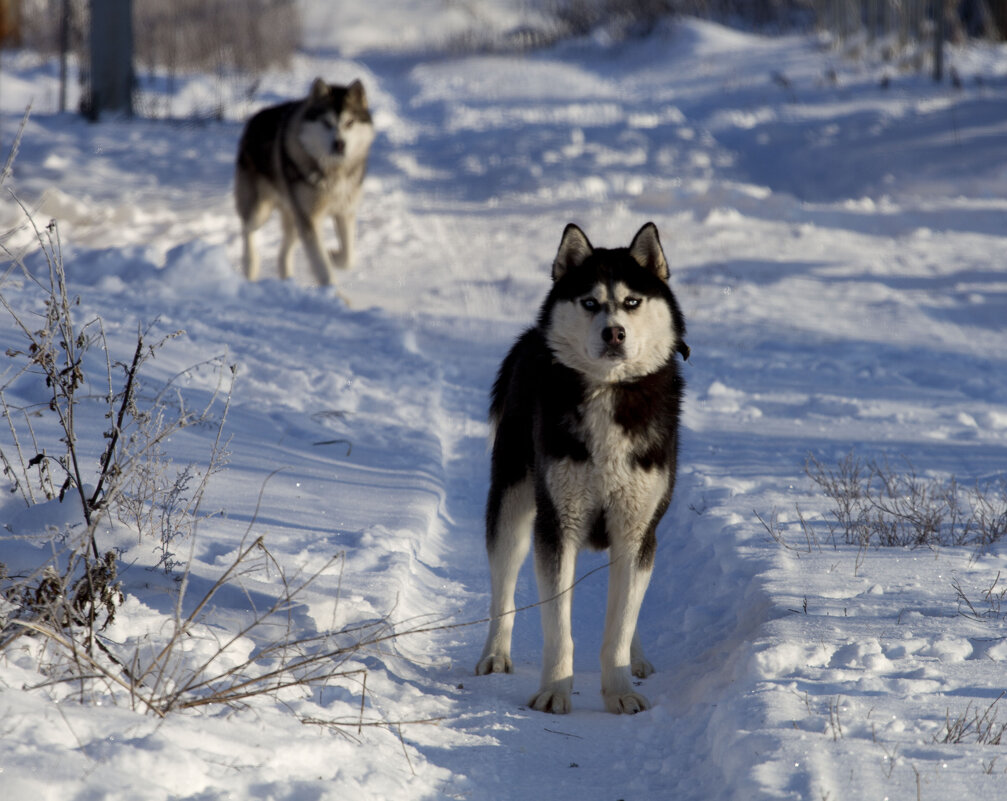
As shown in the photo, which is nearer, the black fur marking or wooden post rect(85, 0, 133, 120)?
the black fur marking

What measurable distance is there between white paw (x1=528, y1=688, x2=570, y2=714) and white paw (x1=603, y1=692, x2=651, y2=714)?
0.15 m

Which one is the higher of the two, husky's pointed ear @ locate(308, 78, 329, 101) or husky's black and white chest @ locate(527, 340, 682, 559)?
husky's pointed ear @ locate(308, 78, 329, 101)

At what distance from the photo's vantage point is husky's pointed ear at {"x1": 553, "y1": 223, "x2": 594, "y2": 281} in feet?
11.9

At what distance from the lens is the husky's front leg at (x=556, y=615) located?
11.3 feet

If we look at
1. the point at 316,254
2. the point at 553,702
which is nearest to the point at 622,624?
the point at 553,702

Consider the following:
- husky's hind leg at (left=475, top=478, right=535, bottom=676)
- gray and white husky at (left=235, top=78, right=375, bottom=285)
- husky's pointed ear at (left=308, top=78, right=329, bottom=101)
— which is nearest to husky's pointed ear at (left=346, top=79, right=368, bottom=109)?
gray and white husky at (left=235, top=78, right=375, bottom=285)

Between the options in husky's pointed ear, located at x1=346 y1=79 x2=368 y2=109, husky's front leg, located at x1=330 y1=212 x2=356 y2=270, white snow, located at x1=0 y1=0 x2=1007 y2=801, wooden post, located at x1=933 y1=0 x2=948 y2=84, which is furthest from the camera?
wooden post, located at x1=933 y1=0 x2=948 y2=84

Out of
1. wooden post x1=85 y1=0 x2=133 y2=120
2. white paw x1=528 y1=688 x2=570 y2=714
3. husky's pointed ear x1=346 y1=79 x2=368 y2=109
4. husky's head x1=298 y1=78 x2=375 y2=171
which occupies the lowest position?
white paw x1=528 y1=688 x2=570 y2=714

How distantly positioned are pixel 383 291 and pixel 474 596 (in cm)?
550

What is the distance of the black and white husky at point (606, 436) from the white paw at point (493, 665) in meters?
0.31

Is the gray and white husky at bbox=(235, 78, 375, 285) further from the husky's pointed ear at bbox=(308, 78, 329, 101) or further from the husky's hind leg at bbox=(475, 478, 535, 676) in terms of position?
the husky's hind leg at bbox=(475, 478, 535, 676)

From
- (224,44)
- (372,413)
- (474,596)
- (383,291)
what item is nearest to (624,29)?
(224,44)

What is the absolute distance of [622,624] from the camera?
348 cm

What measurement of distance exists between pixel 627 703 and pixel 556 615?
37 centimetres
